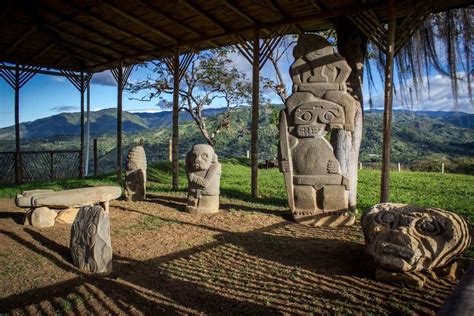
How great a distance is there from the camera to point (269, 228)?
20.7 ft

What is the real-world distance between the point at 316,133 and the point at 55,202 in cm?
531

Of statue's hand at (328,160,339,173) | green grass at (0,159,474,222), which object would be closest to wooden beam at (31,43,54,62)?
green grass at (0,159,474,222)

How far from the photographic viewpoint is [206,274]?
13.5ft

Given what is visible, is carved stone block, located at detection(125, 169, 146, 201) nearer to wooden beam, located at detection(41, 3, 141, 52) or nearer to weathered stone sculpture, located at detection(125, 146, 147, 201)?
weathered stone sculpture, located at detection(125, 146, 147, 201)

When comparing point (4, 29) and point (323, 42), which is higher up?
point (4, 29)

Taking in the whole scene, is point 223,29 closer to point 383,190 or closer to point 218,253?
point 383,190

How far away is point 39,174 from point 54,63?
4.99 m

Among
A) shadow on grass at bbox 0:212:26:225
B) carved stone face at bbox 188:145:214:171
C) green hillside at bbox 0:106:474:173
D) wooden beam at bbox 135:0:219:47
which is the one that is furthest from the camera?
green hillside at bbox 0:106:474:173

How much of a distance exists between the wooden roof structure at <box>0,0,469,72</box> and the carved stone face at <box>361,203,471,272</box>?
4866 millimetres

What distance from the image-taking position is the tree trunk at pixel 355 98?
264 inches

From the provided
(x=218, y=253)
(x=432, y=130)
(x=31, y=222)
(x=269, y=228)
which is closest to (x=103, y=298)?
(x=218, y=253)

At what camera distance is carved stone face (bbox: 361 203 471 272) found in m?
3.66

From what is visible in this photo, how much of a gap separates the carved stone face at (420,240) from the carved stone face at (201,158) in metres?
4.14

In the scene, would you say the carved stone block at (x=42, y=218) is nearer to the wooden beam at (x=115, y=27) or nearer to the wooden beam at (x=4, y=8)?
the wooden beam at (x=115, y=27)
